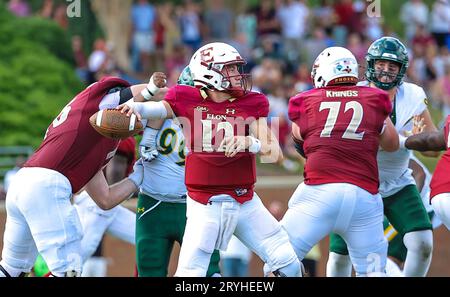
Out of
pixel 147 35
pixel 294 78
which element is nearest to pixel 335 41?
pixel 294 78

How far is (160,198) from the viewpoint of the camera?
9.70m

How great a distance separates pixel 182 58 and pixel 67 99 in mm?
2241

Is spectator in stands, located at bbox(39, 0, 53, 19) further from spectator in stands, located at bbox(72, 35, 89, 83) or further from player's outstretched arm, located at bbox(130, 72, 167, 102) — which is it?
player's outstretched arm, located at bbox(130, 72, 167, 102)

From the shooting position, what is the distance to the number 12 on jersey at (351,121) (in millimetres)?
8688

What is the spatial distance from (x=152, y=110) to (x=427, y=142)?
7.13 ft

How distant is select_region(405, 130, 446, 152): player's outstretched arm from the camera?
8992 millimetres

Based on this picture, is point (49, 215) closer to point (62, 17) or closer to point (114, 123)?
point (114, 123)

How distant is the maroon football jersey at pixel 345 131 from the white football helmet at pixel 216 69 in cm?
58

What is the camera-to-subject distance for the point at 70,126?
889 cm

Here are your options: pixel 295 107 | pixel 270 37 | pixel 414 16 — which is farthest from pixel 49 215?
pixel 414 16

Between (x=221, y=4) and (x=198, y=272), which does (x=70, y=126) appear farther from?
(x=221, y=4)

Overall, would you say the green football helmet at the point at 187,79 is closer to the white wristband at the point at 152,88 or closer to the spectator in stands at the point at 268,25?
the white wristband at the point at 152,88
